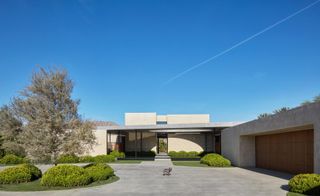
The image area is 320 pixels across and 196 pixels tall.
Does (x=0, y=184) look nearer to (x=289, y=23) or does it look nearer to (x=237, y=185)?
(x=237, y=185)

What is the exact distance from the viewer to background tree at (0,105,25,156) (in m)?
14.7

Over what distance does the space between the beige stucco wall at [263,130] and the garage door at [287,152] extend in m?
0.69

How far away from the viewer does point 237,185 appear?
40.8 feet

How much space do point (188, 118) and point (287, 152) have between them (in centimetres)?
2540

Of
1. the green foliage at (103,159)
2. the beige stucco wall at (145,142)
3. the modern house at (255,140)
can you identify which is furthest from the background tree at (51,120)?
the beige stucco wall at (145,142)

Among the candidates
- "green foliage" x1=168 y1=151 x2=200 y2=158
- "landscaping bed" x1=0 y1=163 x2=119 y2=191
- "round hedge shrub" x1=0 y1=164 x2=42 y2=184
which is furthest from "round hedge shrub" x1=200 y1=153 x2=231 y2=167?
"round hedge shrub" x1=0 y1=164 x2=42 y2=184

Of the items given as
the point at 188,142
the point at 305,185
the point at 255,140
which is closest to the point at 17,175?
the point at 305,185

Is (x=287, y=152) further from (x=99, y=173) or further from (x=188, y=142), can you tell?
(x=188, y=142)

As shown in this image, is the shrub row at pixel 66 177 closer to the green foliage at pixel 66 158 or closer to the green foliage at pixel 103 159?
the green foliage at pixel 66 158

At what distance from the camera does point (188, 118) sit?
4216 centimetres

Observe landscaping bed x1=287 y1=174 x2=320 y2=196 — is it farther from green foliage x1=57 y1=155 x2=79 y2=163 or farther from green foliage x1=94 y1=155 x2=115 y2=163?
green foliage x1=94 y1=155 x2=115 y2=163

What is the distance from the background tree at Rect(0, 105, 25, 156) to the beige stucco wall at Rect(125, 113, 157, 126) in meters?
19.4

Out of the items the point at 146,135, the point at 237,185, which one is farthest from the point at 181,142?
the point at 237,185

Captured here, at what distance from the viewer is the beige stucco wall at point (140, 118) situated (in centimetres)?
4312
